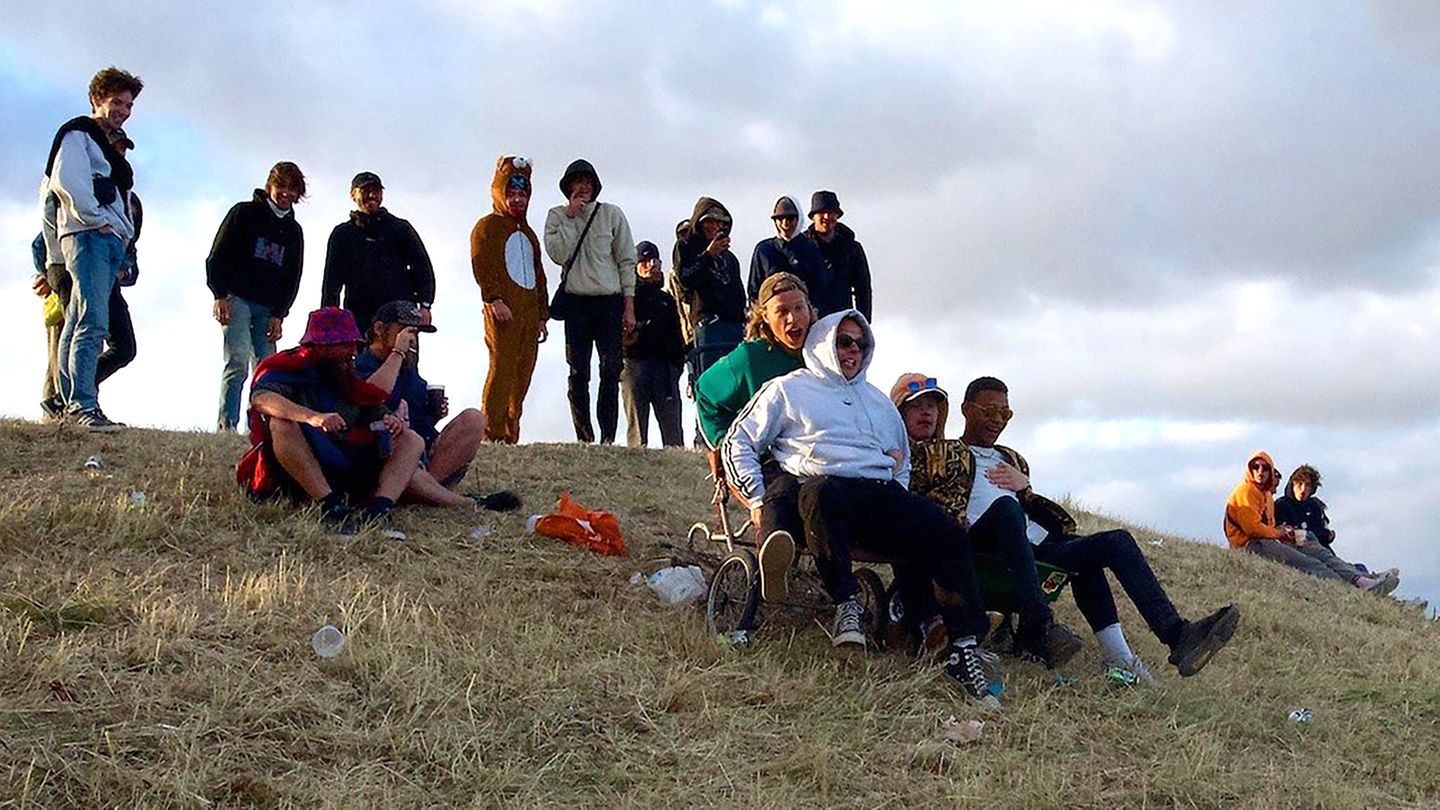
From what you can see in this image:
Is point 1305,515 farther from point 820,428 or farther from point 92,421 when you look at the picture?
point 92,421

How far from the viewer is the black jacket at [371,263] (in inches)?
400

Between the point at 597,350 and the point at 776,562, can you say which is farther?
the point at 597,350

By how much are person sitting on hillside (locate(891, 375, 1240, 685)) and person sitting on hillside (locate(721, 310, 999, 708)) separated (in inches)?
13.2

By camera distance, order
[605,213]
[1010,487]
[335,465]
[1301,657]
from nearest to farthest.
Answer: [1010,487]
[335,465]
[1301,657]
[605,213]

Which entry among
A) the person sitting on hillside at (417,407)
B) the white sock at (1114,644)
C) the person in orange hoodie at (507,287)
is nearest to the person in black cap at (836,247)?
the person in orange hoodie at (507,287)

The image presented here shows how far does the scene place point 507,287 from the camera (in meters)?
10.6

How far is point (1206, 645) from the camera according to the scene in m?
6.52

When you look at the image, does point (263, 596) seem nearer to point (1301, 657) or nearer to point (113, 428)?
point (113, 428)

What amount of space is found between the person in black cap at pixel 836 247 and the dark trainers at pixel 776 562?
17.1ft

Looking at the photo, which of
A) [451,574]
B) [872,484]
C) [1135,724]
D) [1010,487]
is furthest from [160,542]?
[1135,724]

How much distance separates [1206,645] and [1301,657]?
223 cm

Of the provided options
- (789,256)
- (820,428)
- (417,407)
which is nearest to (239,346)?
(417,407)

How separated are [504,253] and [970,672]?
5689mm

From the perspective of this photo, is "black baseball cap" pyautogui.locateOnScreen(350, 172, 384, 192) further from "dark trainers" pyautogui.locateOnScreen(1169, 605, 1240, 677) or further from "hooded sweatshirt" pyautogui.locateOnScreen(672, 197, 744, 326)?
"dark trainers" pyautogui.locateOnScreen(1169, 605, 1240, 677)
